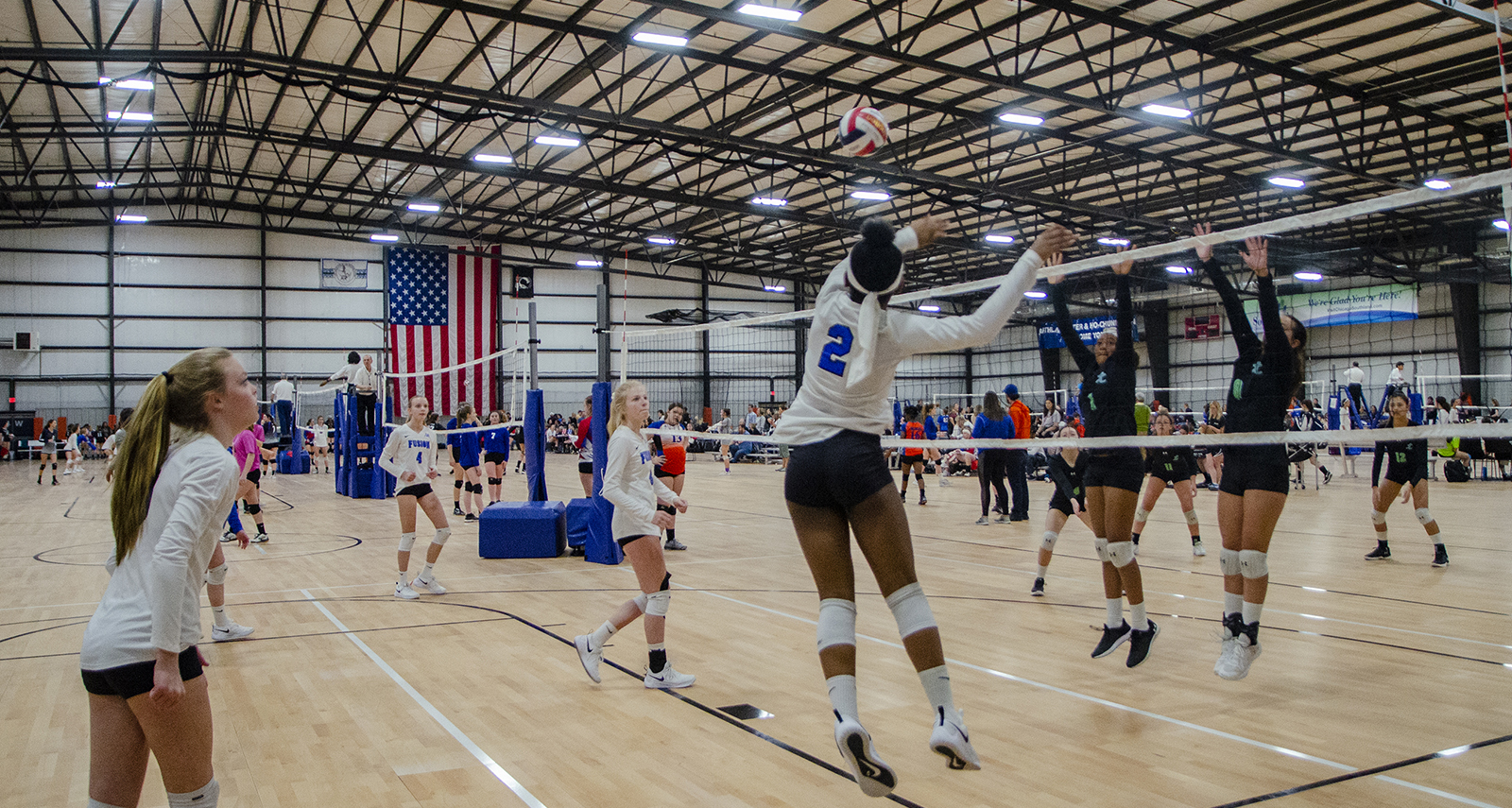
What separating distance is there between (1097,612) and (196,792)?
5689 mm

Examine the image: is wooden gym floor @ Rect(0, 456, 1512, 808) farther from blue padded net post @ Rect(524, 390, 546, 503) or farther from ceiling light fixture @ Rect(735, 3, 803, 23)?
ceiling light fixture @ Rect(735, 3, 803, 23)

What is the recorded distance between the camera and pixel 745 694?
4.58 meters

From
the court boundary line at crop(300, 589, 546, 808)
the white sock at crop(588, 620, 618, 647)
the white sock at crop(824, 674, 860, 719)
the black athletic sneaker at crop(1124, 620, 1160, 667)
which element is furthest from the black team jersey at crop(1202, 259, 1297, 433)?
the court boundary line at crop(300, 589, 546, 808)

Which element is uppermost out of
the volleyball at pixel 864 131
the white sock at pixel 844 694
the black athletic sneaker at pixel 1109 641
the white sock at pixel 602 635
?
the volleyball at pixel 864 131

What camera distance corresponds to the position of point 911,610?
2.77 meters

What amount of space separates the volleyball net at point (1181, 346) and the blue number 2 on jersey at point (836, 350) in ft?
58.7

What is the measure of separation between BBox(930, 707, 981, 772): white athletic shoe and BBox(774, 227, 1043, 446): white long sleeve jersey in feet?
2.92

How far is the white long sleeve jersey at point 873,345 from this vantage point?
2.75 metres

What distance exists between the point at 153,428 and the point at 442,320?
31.0 metres

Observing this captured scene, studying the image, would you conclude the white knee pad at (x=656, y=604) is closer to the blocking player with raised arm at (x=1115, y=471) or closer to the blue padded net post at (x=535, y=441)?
the blocking player with raised arm at (x=1115, y=471)

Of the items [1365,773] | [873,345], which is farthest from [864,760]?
[1365,773]

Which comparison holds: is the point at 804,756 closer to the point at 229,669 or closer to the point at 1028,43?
the point at 229,669

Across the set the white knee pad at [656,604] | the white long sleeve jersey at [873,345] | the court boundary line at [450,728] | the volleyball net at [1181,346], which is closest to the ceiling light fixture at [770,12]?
the volleyball net at [1181,346]

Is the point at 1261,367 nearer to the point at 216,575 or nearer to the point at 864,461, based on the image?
the point at 864,461
